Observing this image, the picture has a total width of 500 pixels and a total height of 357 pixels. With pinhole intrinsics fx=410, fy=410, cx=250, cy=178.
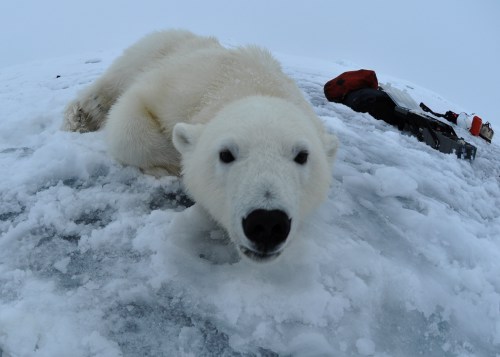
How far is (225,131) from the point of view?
2322 millimetres

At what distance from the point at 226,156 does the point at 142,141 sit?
119 centimetres

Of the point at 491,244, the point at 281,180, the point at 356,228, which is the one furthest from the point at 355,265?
the point at 491,244

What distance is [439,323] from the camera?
2.02 metres

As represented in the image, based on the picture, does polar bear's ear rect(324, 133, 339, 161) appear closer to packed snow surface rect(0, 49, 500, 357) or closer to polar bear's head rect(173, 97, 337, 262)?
polar bear's head rect(173, 97, 337, 262)

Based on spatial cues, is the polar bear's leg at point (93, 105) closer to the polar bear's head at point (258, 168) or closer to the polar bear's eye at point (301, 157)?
the polar bear's head at point (258, 168)

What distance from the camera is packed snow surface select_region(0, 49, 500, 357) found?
5.65ft

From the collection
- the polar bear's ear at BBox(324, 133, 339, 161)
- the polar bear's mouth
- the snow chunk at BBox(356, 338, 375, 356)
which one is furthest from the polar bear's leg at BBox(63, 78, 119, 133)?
the snow chunk at BBox(356, 338, 375, 356)

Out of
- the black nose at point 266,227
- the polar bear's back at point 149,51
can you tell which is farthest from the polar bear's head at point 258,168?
the polar bear's back at point 149,51

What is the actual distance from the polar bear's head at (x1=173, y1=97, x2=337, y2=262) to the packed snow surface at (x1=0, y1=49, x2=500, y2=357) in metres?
0.25

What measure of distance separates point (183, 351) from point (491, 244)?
7.47 feet

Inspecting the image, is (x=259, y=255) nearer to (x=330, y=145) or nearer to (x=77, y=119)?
(x=330, y=145)

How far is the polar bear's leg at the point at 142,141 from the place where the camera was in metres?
3.14

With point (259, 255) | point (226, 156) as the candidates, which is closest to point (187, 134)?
point (226, 156)

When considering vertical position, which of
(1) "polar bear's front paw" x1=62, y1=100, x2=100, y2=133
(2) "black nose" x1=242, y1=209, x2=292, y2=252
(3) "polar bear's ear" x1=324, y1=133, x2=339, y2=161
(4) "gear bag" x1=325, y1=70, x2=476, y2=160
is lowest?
(4) "gear bag" x1=325, y1=70, x2=476, y2=160
